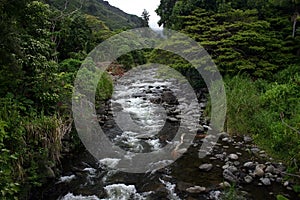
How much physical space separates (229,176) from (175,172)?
123 centimetres

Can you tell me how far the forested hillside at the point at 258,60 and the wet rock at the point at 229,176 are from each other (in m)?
1.50

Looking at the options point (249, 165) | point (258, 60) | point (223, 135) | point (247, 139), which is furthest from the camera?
point (258, 60)

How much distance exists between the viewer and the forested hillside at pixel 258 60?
25.9 ft

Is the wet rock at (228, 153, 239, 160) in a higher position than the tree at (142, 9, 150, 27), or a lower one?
lower

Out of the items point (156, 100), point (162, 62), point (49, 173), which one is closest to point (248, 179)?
point (49, 173)

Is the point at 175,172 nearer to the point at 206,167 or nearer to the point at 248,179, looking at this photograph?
the point at 206,167

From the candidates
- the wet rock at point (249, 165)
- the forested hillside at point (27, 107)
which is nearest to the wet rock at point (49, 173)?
the forested hillside at point (27, 107)

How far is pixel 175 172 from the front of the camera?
6.61 meters

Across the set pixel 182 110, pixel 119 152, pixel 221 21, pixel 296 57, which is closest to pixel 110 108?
pixel 182 110

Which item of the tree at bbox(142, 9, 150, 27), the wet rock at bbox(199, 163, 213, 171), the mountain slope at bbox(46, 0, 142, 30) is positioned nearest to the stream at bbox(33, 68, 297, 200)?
the wet rock at bbox(199, 163, 213, 171)

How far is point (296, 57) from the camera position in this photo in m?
11.4

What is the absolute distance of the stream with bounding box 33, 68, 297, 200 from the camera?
18.4 feet

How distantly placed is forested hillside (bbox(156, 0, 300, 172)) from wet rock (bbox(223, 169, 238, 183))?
4.92 feet

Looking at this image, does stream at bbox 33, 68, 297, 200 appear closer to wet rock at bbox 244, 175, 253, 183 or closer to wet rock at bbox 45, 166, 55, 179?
wet rock at bbox 244, 175, 253, 183
